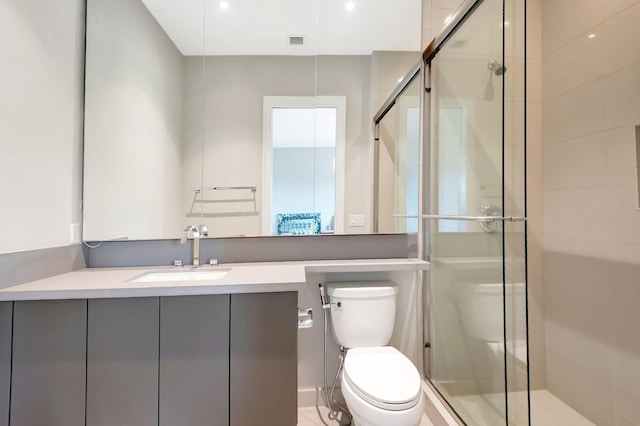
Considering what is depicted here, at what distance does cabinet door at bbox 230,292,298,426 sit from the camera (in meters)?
1.07

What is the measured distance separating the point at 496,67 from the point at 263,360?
1518 mm

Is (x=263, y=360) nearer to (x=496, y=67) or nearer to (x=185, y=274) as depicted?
(x=185, y=274)

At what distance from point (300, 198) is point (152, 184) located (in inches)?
33.0

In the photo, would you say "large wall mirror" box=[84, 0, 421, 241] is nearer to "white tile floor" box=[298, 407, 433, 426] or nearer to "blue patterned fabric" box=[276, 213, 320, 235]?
"blue patterned fabric" box=[276, 213, 320, 235]

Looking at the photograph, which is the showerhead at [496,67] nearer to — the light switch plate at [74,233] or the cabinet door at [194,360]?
the cabinet door at [194,360]

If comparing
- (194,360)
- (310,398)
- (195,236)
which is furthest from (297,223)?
(310,398)

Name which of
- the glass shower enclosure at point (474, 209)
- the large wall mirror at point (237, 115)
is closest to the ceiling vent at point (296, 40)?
the large wall mirror at point (237, 115)

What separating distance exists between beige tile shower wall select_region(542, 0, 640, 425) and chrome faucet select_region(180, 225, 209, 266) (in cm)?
210

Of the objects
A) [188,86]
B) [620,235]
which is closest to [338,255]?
[188,86]

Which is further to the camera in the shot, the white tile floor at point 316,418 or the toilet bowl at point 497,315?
the white tile floor at point 316,418

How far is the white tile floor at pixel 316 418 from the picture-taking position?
1480 mm

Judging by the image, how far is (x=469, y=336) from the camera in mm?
1315

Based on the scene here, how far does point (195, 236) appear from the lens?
4.74 feet

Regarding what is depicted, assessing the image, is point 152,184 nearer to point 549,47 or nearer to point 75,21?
point 75,21
